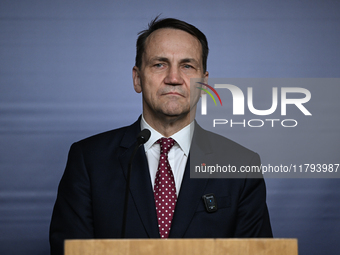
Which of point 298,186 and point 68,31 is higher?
point 68,31

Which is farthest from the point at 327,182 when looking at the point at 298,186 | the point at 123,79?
the point at 123,79

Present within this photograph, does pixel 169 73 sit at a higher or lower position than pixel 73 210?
higher

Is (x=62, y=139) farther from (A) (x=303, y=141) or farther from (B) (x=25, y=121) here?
(A) (x=303, y=141)

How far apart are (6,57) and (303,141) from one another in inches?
83.7

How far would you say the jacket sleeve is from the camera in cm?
161

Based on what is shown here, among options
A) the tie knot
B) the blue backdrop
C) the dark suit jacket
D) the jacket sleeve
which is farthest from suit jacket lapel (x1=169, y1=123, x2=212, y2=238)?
the blue backdrop

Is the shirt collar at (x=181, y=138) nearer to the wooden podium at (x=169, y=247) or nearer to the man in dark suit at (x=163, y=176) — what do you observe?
the man in dark suit at (x=163, y=176)

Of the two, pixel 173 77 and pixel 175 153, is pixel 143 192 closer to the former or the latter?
pixel 175 153

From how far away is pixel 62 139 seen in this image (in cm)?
248

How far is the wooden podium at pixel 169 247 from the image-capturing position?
95 cm

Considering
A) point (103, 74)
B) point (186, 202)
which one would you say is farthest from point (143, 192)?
point (103, 74)

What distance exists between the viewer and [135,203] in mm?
1611

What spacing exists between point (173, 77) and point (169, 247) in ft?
3.21

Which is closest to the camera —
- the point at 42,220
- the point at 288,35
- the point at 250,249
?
the point at 250,249
